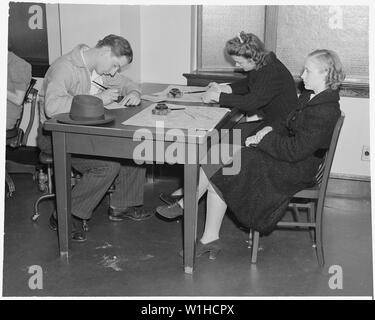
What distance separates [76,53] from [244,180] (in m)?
1.28

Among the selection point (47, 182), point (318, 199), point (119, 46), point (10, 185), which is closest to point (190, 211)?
point (318, 199)

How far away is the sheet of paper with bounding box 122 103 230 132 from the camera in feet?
9.84

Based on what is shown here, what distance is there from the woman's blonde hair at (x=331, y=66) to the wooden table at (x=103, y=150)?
0.61 m

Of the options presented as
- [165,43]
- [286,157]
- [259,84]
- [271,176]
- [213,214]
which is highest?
[165,43]

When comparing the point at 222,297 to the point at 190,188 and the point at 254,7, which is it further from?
the point at 254,7

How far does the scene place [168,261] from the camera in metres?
3.28

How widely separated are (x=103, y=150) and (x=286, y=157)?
960 millimetres

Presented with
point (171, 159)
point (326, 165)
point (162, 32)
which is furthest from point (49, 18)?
point (326, 165)

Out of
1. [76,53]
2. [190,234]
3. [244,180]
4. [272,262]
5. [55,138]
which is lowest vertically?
[272,262]

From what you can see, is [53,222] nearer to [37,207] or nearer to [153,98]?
[37,207]

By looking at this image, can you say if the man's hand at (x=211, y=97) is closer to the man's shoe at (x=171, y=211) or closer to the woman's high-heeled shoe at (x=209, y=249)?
the man's shoe at (x=171, y=211)

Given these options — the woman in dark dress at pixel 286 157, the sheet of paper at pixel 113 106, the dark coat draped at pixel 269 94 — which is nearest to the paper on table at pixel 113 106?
the sheet of paper at pixel 113 106

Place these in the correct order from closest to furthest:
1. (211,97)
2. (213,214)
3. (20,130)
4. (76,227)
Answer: (213,214)
(211,97)
(76,227)
(20,130)

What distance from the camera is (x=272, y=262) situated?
3.31 metres
